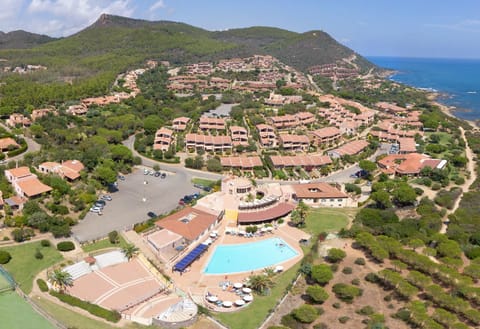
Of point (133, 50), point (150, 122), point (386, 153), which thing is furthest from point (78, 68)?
point (386, 153)

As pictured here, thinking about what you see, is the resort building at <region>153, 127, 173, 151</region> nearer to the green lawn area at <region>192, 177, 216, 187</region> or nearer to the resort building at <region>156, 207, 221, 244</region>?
the green lawn area at <region>192, 177, 216, 187</region>

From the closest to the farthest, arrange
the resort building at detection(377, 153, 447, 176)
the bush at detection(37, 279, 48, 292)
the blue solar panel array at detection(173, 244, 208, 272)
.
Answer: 1. the bush at detection(37, 279, 48, 292)
2. the blue solar panel array at detection(173, 244, 208, 272)
3. the resort building at detection(377, 153, 447, 176)

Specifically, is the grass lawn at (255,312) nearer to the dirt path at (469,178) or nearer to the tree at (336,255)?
the tree at (336,255)

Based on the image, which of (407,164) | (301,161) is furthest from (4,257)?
(407,164)

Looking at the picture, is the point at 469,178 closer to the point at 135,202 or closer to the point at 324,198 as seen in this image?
the point at 324,198

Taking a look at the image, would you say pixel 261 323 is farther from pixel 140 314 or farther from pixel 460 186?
pixel 460 186

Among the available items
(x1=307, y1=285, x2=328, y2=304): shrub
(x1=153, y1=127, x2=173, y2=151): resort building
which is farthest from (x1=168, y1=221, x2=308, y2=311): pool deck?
(x1=153, y1=127, x2=173, y2=151): resort building

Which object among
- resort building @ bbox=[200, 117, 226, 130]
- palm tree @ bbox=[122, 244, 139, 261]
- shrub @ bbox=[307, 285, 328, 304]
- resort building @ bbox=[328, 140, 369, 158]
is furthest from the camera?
resort building @ bbox=[200, 117, 226, 130]
